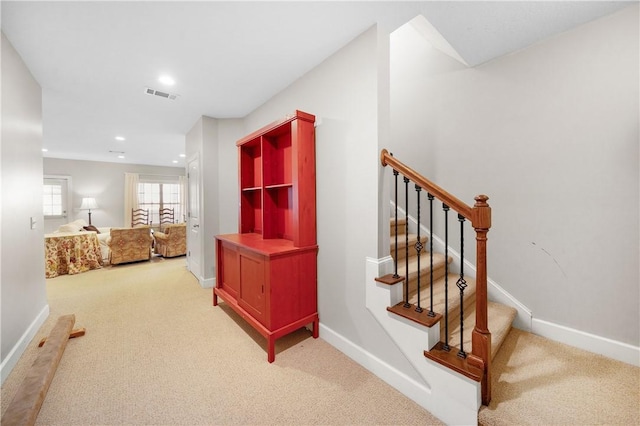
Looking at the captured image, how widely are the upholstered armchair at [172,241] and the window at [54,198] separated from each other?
3604mm

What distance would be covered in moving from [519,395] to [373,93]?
6.80 feet

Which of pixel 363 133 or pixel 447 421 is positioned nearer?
pixel 447 421

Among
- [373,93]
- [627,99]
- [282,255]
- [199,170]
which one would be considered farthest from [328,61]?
[199,170]

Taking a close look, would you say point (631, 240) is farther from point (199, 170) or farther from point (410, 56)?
point (199, 170)

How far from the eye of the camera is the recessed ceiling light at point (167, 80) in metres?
2.51

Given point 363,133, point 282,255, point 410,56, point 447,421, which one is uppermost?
point 410,56

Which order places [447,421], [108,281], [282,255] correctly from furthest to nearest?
[108,281] → [282,255] → [447,421]

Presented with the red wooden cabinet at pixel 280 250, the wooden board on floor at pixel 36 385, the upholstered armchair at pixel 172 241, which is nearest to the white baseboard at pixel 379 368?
the red wooden cabinet at pixel 280 250

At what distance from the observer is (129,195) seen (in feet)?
25.3

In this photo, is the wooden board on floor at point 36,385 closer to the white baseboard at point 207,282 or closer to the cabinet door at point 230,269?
the cabinet door at point 230,269

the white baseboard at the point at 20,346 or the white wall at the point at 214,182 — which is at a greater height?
the white wall at the point at 214,182

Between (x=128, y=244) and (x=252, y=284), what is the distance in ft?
13.9

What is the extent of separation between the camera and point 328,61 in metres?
2.16

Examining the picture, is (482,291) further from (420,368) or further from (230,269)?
(230,269)
